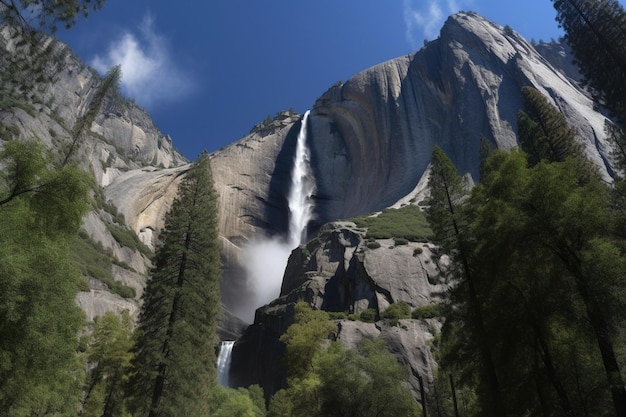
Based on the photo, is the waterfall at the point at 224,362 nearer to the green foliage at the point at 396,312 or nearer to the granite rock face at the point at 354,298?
the granite rock face at the point at 354,298

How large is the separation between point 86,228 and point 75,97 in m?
65.5

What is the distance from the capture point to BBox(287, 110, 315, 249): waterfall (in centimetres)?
7950

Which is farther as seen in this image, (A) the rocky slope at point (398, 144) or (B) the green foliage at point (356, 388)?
(A) the rocky slope at point (398, 144)

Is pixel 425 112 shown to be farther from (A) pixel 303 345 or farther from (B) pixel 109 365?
(B) pixel 109 365

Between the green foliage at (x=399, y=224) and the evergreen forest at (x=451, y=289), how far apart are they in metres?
24.9

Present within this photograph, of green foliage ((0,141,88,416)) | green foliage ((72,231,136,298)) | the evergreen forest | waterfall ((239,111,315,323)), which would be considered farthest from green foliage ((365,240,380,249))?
green foliage ((0,141,88,416))

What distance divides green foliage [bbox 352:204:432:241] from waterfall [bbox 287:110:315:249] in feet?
80.9

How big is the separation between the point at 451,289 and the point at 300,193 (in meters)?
68.1

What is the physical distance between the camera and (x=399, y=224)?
168 feet

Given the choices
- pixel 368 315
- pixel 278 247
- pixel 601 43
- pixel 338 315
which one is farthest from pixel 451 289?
pixel 278 247

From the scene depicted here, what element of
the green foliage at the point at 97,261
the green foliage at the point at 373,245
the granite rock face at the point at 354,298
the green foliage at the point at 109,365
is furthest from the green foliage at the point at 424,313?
the green foliage at the point at 97,261

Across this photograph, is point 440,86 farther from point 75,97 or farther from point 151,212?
point 75,97

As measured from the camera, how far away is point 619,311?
36.3 feet

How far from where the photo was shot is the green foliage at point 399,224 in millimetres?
48062
